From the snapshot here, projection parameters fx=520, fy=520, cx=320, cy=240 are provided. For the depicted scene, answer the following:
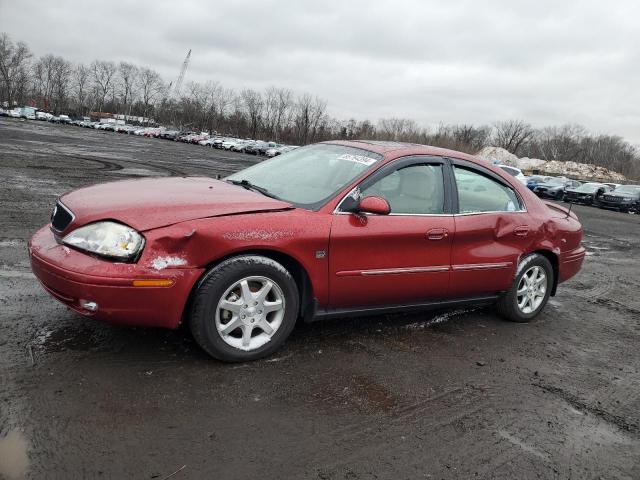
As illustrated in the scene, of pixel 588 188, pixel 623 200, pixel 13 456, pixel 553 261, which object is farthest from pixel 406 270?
pixel 588 188

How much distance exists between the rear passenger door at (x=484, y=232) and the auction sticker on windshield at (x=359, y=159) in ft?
2.67

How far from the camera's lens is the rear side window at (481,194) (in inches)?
173

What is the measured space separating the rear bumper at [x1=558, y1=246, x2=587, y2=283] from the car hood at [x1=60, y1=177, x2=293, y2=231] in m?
3.12

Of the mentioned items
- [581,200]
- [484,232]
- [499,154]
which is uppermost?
[499,154]

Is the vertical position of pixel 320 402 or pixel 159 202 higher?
pixel 159 202

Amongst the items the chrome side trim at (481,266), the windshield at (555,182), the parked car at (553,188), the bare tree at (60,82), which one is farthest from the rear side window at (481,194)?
the bare tree at (60,82)

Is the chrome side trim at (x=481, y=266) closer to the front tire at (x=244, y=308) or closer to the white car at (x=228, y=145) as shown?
the front tire at (x=244, y=308)

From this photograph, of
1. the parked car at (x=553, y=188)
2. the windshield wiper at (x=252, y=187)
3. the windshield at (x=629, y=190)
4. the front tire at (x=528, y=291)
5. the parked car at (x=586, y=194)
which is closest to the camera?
the windshield wiper at (x=252, y=187)

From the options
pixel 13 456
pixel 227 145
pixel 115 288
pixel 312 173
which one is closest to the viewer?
pixel 13 456

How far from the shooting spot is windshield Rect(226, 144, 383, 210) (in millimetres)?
3859

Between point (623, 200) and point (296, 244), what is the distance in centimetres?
2799

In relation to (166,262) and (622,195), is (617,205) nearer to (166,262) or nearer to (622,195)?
(622,195)

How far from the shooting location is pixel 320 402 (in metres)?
3.11

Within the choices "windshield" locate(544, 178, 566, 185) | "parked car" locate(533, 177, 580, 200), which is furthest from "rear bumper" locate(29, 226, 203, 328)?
"windshield" locate(544, 178, 566, 185)
